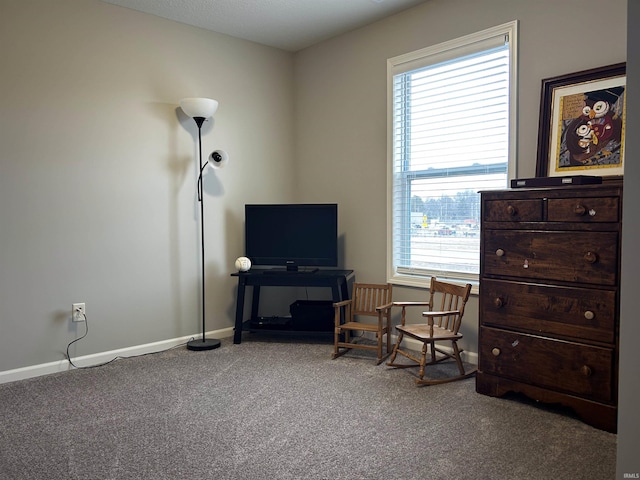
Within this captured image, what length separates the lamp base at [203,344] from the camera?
4.05 m

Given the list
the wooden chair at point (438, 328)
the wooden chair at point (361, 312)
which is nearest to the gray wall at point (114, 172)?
the wooden chair at point (361, 312)

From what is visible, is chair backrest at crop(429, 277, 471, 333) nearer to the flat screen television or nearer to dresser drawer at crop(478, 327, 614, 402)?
dresser drawer at crop(478, 327, 614, 402)

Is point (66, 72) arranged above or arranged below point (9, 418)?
above

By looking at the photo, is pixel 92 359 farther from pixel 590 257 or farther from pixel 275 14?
pixel 590 257

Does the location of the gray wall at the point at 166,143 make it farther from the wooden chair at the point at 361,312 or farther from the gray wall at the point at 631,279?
the gray wall at the point at 631,279

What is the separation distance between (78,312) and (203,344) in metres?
0.95

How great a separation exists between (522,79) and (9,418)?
3.55 meters

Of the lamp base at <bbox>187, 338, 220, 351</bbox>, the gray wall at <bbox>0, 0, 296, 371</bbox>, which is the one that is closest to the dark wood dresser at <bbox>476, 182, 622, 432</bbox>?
the lamp base at <bbox>187, 338, 220, 351</bbox>

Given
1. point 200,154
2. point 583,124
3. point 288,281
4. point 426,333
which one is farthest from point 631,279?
point 200,154

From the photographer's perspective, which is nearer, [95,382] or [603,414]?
[603,414]

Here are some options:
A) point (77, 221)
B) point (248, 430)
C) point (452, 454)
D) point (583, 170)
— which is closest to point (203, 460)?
point (248, 430)

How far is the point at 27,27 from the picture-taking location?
134 inches

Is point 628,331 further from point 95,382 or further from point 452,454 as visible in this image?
point 95,382

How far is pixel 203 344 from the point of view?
4109mm
